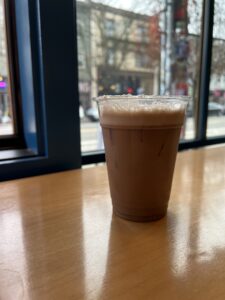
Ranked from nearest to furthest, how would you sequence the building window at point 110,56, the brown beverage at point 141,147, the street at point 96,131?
the brown beverage at point 141,147 < the street at point 96,131 < the building window at point 110,56

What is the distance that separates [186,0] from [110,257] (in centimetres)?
126

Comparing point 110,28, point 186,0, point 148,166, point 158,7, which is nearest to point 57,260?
point 148,166

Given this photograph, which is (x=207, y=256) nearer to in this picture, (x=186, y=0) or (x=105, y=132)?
(x=105, y=132)

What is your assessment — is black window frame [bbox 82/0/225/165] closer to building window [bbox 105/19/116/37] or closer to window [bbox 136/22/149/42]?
window [bbox 136/22/149/42]

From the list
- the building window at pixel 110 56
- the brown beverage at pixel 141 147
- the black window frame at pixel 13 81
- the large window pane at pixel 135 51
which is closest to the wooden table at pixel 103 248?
the brown beverage at pixel 141 147

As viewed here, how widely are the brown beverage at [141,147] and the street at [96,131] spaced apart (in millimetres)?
544

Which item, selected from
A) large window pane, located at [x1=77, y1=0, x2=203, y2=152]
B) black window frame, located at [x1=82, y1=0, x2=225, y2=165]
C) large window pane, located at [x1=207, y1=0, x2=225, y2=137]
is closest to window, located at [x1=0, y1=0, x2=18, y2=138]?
large window pane, located at [x1=77, y1=0, x2=203, y2=152]

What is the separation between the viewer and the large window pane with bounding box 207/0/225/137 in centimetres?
128

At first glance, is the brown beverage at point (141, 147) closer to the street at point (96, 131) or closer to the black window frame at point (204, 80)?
the street at point (96, 131)

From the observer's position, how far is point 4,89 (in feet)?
2.85

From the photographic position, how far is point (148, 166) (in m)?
0.43

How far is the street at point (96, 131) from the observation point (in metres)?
0.97

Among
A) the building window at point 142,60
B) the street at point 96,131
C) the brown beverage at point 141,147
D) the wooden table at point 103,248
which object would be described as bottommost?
the wooden table at point 103,248

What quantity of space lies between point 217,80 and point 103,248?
121 cm
